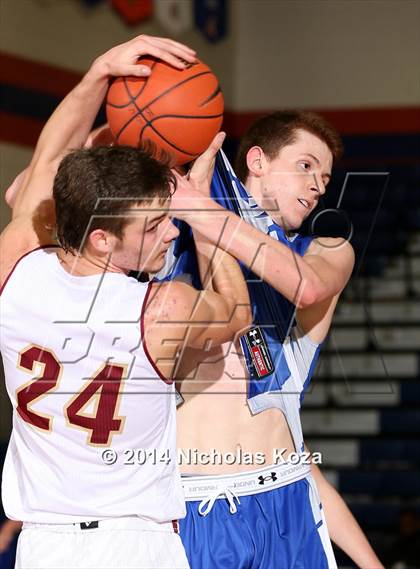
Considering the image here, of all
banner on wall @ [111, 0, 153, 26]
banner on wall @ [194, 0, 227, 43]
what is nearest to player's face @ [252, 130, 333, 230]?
banner on wall @ [111, 0, 153, 26]

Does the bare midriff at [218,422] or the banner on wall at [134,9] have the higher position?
the bare midriff at [218,422]

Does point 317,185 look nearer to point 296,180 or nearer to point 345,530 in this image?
point 296,180

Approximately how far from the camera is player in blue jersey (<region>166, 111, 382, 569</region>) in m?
2.95

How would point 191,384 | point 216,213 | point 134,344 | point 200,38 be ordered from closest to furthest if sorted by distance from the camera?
point 134,344
point 216,213
point 191,384
point 200,38

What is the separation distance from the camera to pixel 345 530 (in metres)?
3.20

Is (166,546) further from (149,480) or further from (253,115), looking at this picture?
(253,115)

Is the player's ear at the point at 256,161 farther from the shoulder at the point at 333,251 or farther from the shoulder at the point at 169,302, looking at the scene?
the shoulder at the point at 169,302

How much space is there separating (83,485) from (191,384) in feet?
2.27

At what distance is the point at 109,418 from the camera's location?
244 cm

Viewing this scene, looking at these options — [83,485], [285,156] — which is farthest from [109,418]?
[285,156]

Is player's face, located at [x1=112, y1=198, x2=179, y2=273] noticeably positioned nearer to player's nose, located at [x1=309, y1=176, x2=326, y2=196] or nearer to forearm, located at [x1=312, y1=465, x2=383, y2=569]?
player's nose, located at [x1=309, y1=176, x2=326, y2=196]

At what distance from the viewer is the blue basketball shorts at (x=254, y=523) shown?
291 cm

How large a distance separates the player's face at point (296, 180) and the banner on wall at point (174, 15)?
29.0 ft

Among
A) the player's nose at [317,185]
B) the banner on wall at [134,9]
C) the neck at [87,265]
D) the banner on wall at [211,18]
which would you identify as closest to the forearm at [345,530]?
the player's nose at [317,185]
